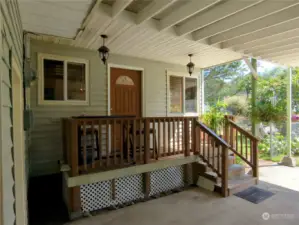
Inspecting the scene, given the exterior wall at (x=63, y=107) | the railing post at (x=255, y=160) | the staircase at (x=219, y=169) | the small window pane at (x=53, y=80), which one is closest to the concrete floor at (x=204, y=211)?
the staircase at (x=219, y=169)

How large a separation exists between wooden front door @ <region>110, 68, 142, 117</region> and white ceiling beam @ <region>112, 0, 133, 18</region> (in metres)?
2.25

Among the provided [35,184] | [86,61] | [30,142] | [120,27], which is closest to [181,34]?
[120,27]

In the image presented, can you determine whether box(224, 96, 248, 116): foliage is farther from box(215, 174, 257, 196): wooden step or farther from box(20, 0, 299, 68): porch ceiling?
box(215, 174, 257, 196): wooden step

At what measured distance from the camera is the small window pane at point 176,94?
6.04 metres

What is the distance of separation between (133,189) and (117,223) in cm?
94

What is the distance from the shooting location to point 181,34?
138 inches

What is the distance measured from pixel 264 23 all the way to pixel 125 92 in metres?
3.34

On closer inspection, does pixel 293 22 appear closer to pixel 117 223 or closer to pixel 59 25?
pixel 59 25

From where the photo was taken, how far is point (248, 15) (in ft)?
9.61

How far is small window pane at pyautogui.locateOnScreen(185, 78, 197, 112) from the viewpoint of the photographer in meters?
6.38

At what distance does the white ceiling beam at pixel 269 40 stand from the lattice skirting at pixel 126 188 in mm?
3162

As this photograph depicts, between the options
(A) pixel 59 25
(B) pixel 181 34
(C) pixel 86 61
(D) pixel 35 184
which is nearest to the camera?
(A) pixel 59 25

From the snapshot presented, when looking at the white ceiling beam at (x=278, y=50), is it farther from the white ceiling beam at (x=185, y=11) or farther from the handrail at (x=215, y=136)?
the white ceiling beam at (x=185, y=11)

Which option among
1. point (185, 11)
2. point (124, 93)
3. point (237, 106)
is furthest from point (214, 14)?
point (237, 106)
